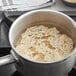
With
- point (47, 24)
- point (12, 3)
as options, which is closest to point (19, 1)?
point (12, 3)

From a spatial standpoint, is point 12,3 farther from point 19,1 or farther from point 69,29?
point 69,29

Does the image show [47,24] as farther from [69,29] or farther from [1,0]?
[1,0]

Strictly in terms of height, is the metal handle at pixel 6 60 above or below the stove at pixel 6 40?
above

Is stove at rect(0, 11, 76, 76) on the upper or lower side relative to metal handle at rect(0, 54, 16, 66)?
lower

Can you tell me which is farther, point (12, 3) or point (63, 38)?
point (12, 3)

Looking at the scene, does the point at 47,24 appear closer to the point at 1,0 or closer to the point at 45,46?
the point at 45,46

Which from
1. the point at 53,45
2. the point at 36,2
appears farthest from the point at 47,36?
the point at 36,2

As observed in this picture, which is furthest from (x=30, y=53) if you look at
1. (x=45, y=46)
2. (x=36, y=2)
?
(x=36, y=2)

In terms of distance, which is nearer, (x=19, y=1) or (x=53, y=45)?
(x=53, y=45)
